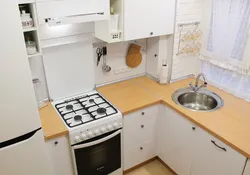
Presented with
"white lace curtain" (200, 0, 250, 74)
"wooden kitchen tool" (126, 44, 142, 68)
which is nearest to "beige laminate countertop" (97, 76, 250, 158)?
"wooden kitchen tool" (126, 44, 142, 68)

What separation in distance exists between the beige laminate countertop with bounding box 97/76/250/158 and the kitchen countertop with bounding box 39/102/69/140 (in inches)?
21.9

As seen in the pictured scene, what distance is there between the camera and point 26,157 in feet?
5.78

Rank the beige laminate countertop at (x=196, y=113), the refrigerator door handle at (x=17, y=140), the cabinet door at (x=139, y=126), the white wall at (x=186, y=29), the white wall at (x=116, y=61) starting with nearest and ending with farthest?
1. the refrigerator door handle at (x=17, y=140)
2. the beige laminate countertop at (x=196, y=113)
3. the cabinet door at (x=139, y=126)
4. the white wall at (x=186, y=29)
5. the white wall at (x=116, y=61)

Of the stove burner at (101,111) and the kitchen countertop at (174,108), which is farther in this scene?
the stove burner at (101,111)

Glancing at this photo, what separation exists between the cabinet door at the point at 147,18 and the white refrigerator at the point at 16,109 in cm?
101

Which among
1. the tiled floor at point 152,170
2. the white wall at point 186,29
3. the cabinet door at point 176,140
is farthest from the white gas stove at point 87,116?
the white wall at point 186,29

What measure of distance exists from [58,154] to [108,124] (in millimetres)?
495

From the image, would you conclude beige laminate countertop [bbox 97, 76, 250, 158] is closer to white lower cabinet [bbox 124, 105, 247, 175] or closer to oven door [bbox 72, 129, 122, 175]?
white lower cabinet [bbox 124, 105, 247, 175]

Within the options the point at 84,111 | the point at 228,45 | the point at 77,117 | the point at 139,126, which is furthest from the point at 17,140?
the point at 228,45

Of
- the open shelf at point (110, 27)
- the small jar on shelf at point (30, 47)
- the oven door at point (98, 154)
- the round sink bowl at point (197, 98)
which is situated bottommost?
the oven door at point (98, 154)

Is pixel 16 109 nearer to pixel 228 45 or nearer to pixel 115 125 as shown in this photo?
pixel 115 125

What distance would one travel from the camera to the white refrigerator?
4.66ft

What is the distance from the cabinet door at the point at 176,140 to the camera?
2234mm

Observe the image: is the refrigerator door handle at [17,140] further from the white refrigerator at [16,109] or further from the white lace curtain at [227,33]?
the white lace curtain at [227,33]
